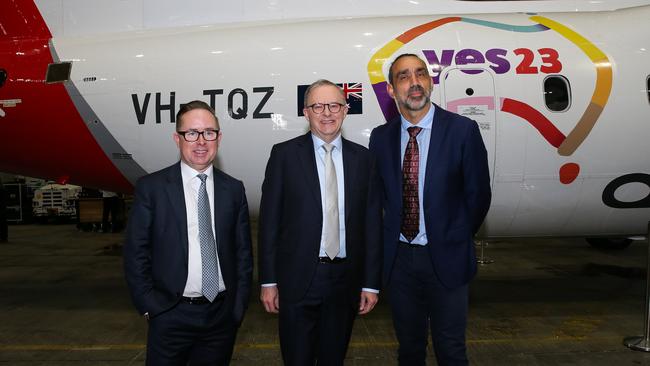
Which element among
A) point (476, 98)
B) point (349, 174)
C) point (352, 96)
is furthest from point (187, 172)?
point (476, 98)

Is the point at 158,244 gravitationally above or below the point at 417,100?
below

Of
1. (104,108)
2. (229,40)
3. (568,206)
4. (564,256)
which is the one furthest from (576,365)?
(564,256)

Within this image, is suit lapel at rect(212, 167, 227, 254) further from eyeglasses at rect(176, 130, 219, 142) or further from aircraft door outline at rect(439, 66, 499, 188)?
aircraft door outline at rect(439, 66, 499, 188)

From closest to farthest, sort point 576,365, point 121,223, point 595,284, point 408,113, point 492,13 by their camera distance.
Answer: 1. point 408,113
2. point 576,365
3. point 492,13
4. point 595,284
5. point 121,223

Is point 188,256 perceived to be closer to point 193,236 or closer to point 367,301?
point 193,236

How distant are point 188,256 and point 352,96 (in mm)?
3199

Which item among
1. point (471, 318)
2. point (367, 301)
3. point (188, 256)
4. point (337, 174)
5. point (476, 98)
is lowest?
point (471, 318)

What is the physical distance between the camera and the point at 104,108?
5.91 meters

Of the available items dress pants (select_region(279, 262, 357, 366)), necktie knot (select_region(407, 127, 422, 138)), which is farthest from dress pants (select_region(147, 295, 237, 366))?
necktie knot (select_region(407, 127, 422, 138))

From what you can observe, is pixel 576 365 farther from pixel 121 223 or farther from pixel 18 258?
pixel 121 223

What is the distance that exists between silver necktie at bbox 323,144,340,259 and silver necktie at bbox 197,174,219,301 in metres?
0.67

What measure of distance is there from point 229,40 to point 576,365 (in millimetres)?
4759

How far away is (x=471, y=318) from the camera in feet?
21.3

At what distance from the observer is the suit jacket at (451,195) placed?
11.5 ft
